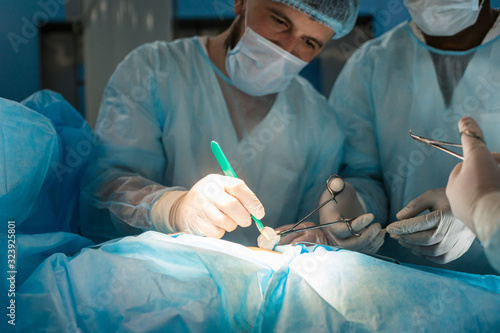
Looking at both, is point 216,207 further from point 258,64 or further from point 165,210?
point 258,64

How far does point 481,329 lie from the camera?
1.11 meters

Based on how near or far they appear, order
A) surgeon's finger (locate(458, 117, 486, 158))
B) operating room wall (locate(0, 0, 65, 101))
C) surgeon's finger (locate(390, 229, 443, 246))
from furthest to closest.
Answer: operating room wall (locate(0, 0, 65, 101)) → surgeon's finger (locate(390, 229, 443, 246)) → surgeon's finger (locate(458, 117, 486, 158))

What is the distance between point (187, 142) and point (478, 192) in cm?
134

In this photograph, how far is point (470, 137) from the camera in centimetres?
115

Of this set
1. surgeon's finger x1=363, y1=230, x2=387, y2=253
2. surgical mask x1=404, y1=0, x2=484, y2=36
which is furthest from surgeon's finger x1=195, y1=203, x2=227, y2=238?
surgical mask x1=404, y1=0, x2=484, y2=36

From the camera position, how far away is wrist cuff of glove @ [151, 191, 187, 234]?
170 cm

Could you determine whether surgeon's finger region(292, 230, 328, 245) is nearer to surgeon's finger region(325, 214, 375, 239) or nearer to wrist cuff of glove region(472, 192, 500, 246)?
surgeon's finger region(325, 214, 375, 239)

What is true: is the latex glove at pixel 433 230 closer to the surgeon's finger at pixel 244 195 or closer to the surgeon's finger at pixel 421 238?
the surgeon's finger at pixel 421 238

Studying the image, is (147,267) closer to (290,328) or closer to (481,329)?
(290,328)

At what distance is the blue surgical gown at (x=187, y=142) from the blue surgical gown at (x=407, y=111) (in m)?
0.16

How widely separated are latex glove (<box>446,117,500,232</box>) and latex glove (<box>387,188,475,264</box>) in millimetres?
512

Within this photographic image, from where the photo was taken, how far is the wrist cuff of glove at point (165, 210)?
1.70 meters

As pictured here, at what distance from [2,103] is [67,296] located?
654 millimetres

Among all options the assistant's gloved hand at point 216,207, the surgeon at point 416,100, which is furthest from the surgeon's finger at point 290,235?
the assistant's gloved hand at point 216,207
